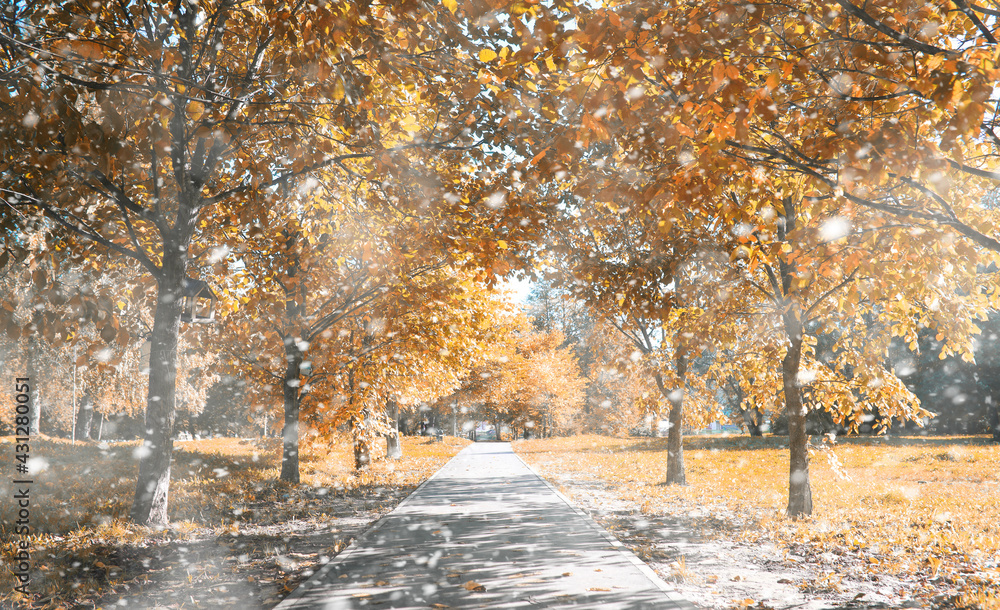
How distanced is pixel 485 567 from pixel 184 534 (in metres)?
3.92

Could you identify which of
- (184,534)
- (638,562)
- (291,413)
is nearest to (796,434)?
(638,562)

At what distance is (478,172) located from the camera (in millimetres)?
8141

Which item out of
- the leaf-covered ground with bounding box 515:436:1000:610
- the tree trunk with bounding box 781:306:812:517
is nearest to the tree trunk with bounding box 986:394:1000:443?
the leaf-covered ground with bounding box 515:436:1000:610

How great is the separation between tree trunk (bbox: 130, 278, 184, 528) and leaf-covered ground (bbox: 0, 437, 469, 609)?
33 centimetres

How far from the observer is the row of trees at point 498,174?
399 cm

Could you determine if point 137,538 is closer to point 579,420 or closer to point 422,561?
point 422,561

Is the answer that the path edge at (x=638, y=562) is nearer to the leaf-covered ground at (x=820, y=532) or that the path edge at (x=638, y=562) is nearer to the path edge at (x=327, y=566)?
the leaf-covered ground at (x=820, y=532)

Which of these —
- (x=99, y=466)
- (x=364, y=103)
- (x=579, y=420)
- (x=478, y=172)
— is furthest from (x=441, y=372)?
(x=579, y=420)

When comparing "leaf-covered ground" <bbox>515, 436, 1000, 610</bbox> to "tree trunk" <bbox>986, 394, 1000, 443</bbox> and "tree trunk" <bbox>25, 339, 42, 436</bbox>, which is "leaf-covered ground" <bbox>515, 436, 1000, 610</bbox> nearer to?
"tree trunk" <bbox>986, 394, 1000, 443</bbox>

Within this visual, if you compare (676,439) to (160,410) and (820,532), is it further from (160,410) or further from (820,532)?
(160,410)

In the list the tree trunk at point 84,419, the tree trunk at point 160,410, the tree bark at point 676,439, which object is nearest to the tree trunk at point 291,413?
the tree trunk at point 160,410

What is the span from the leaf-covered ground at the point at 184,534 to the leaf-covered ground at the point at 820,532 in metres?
4.12

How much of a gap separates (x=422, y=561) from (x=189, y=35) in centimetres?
713

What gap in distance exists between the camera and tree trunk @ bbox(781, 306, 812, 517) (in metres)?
9.06
